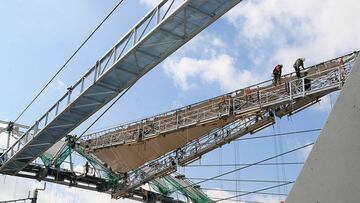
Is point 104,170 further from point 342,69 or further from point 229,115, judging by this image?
point 342,69

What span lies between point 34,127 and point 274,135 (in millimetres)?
10792

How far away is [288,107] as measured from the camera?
17.0 m

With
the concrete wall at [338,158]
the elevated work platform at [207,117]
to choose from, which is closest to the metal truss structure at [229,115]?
the elevated work platform at [207,117]

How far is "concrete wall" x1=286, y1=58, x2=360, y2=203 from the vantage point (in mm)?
4551

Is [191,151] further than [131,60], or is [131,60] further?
[191,151]

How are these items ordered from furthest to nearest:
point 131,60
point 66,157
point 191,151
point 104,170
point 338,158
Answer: point 104,170, point 66,157, point 191,151, point 131,60, point 338,158

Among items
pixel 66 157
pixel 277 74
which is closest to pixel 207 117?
pixel 277 74

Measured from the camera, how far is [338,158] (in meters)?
4.65

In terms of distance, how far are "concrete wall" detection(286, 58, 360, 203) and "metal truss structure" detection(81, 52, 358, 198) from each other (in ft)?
37.5

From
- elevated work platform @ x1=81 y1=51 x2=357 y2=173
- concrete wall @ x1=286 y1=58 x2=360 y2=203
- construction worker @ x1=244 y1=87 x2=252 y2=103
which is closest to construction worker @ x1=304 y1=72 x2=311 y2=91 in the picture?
elevated work platform @ x1=81 y1=51 x2=357 y2=173

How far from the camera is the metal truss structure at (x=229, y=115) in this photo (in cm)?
1625

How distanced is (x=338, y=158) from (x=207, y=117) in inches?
587

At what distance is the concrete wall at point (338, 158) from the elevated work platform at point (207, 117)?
11566 millimetres

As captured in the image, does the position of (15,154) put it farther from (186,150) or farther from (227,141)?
(227,141)
